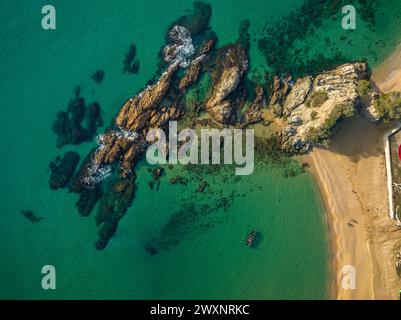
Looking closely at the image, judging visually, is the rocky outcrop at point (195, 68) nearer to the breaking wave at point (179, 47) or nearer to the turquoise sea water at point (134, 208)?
the breaking wave at point (179, 47)

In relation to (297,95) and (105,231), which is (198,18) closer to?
(297,95)

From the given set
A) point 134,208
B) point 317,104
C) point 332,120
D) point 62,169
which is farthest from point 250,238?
point 62,169

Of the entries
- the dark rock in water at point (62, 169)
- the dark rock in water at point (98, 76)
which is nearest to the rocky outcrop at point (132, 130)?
the dark rock in water at point (62, 169)

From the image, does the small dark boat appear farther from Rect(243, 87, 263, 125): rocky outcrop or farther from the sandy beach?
Rect(243, 87, 263, 125): rocky outcrop
